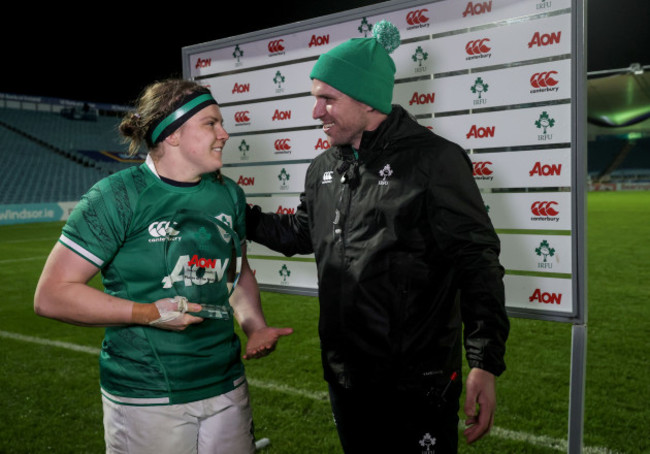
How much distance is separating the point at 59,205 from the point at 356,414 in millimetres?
22266

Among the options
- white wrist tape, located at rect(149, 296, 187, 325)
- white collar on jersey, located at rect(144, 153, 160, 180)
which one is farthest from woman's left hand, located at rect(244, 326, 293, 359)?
white collar on jersey, located at rect(144, 153, 160, 180)

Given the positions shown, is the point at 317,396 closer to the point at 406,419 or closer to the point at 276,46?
the point at 406,419

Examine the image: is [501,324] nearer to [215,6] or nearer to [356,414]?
[356,414]

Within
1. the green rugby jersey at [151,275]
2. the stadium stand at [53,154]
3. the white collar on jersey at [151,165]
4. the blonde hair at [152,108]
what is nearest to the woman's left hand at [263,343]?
the green rugby jersey at [151,275]

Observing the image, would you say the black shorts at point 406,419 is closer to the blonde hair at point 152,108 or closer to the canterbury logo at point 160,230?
the canterbury logo at point 160,230

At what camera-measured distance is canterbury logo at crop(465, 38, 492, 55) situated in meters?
2.53

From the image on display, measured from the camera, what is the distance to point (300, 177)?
326 centimetres

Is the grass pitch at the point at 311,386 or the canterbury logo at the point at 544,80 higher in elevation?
the canterbury logo at the point at 544,80

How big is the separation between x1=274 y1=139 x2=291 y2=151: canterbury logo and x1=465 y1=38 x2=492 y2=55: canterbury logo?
3.87ft

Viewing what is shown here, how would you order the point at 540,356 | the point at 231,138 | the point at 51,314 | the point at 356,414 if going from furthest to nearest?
the point at 540,356, the point at 231,138, the point at 356,414, the point at 51,314

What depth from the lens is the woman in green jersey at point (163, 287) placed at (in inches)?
67.5

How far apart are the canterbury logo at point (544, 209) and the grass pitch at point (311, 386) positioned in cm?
171

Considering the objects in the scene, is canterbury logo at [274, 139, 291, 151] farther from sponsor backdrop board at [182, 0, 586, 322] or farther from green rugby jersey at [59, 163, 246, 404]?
green rugby jersey at [59, 163, 246, 404]

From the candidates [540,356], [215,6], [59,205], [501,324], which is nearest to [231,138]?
[501,324]
